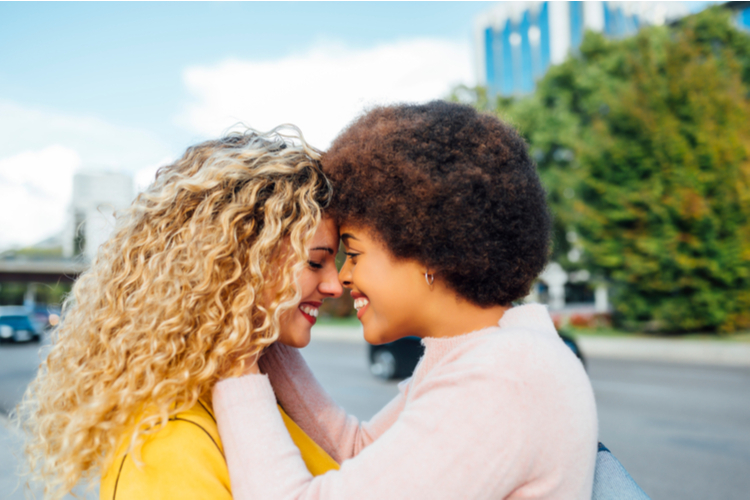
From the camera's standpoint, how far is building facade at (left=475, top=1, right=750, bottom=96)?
41.0m

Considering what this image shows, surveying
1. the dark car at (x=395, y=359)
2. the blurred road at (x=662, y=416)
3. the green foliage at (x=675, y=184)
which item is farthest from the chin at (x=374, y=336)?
the green foliage at (x=675, y=184)

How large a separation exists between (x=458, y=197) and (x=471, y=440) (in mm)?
554

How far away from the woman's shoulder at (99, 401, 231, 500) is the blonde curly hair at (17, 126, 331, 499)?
4cm

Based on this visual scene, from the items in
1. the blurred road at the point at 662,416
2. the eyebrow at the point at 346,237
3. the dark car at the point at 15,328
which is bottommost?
the dark car at the point at 15,328

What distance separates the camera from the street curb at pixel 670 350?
1192cm

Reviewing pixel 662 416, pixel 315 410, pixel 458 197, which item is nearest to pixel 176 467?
pixel 315 410

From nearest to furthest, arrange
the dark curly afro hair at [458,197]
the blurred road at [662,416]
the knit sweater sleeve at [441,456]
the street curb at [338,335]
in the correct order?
the knit sweater sleeve at [441,456], the dark curly afro hair at [458,197], the blurred road at [662,416], the street curb at [338,335]

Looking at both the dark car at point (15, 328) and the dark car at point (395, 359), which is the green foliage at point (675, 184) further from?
the dark car at point (15, 328)

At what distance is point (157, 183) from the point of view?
61.1 inches

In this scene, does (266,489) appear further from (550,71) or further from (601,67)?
(550,71)

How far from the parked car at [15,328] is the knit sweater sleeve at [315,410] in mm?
23862

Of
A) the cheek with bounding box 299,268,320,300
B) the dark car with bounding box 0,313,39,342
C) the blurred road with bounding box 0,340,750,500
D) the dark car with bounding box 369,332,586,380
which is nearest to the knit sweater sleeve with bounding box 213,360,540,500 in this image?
the cheek with bounding box 299,268,320,300

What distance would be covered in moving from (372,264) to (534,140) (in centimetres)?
2054

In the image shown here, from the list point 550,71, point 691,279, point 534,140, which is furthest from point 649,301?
point 550,71
